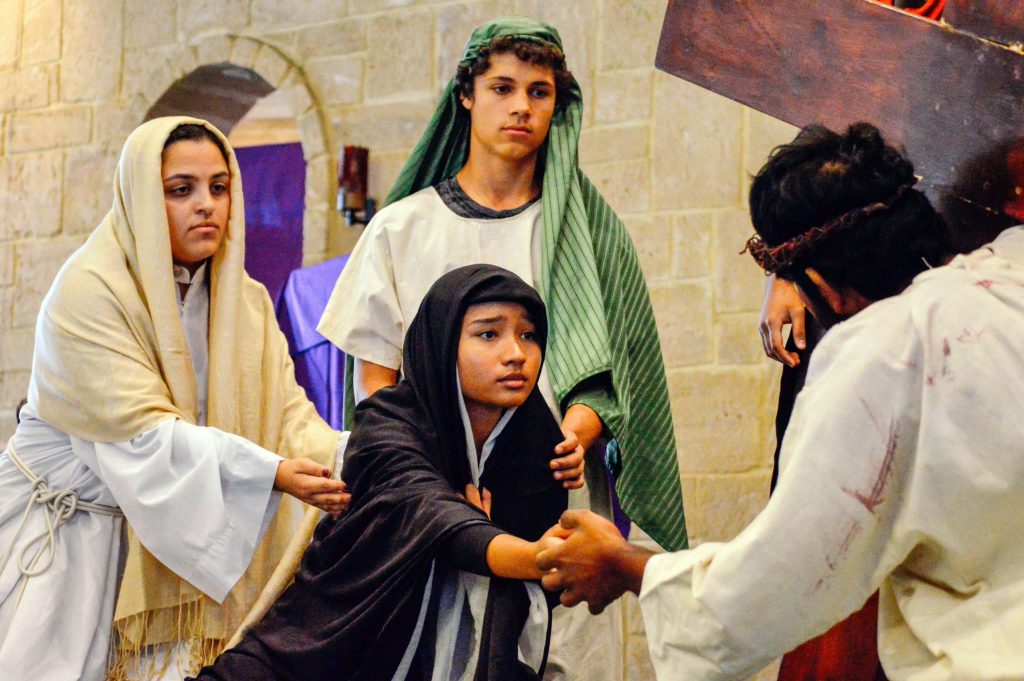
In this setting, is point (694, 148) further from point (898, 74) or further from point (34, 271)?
point (34, 271)

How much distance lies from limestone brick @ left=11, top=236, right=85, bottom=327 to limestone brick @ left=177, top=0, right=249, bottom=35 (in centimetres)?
110

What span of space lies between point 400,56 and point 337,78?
32 cm

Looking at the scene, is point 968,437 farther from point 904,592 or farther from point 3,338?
point 3,338

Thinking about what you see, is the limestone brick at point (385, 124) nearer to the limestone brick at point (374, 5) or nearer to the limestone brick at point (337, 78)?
the limestone brick at point (337, 78)

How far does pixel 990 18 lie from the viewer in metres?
2.26

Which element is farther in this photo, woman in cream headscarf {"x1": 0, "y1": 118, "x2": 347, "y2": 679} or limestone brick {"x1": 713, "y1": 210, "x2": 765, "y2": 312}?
limestone brick {"x1": 713, "y1": 210, "x2": 765, "y2": 312}

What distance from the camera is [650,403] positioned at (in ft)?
10.0

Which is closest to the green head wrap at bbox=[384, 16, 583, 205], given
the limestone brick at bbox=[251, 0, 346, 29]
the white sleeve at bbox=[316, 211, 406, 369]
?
the white sleeve at bbox=[316, 211, 406, 369]

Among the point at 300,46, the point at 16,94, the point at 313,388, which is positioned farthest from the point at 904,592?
the point at 16,94

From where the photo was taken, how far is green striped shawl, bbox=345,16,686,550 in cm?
286

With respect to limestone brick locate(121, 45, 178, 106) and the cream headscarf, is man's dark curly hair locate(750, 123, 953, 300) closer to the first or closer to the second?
the cream headscarf

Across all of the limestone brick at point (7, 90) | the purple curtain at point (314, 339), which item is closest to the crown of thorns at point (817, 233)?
the purple curtain at point (314, 339)

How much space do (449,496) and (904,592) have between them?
0.80m

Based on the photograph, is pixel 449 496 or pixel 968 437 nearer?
pixel 968 437
